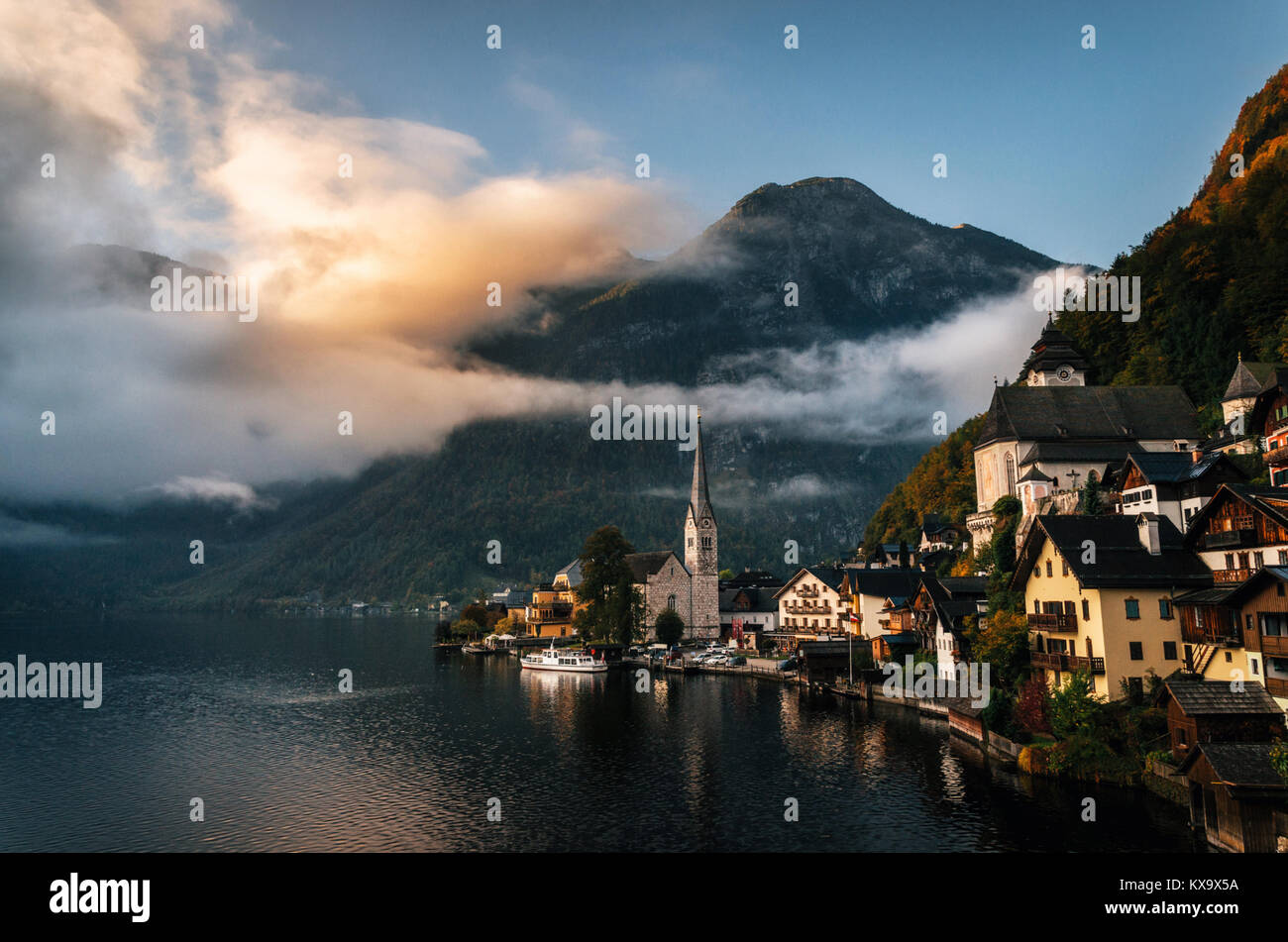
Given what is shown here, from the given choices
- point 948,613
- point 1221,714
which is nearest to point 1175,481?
Result: point 948,613

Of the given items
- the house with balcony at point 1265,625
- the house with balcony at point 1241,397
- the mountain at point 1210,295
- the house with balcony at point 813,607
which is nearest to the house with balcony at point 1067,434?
the mountain at point 1210,295

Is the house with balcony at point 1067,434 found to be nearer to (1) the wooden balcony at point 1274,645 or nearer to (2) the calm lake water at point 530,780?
(2) the calm lake water at point 530,780

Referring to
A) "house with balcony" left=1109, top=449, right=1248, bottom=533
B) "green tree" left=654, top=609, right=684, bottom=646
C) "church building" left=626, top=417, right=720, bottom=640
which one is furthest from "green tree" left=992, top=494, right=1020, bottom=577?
"church building" left=626, top=417, right=720, bottom=640

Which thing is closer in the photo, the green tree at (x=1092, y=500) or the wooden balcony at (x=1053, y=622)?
the wooden balcony at (x=1053, y=622)

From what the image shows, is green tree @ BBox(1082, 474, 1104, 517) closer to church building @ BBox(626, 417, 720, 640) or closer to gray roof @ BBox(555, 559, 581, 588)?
church building @ BBox(626, 417, 720, 640)
